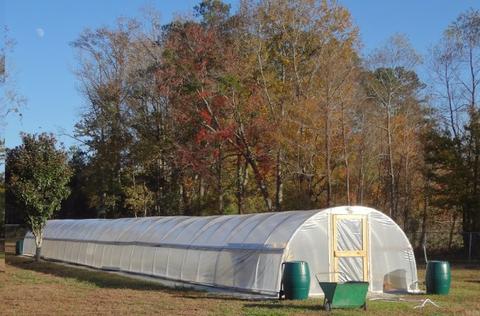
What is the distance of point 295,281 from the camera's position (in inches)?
669

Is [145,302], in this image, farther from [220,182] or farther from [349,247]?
[220,182]

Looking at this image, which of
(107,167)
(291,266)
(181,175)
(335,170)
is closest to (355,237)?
(291,266)

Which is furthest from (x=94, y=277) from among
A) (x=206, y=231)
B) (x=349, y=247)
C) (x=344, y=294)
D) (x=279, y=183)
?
(x=279, y=183)

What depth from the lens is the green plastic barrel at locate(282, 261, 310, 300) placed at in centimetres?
1700

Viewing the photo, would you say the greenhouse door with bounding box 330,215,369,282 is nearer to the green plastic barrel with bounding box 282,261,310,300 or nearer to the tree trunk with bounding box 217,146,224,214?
the green plastic barrel with bounding box 282,261,310,300

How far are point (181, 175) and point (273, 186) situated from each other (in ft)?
25.3

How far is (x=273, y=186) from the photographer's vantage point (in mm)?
47125

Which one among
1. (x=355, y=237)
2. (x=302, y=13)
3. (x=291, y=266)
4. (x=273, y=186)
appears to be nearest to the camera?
(x=291, y=266)

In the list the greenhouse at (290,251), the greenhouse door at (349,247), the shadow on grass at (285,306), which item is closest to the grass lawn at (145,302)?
the shadow on grass at (285,306)

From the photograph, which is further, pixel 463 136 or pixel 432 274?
pixel 463 136

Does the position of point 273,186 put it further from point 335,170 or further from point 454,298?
point 454,298

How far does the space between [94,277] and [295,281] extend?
10610 millimetres

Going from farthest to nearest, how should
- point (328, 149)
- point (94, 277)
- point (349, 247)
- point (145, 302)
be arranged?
Answer: point (328, 149) < point (94, 277) < point (349, 247) < point (145, 302)

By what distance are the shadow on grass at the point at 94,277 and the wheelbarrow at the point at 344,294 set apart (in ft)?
19.3
